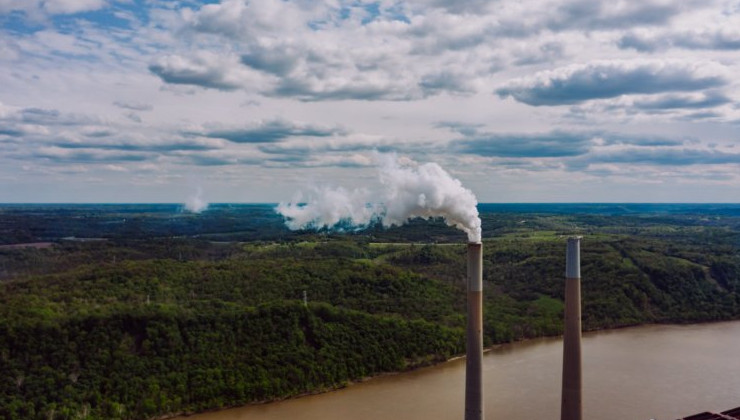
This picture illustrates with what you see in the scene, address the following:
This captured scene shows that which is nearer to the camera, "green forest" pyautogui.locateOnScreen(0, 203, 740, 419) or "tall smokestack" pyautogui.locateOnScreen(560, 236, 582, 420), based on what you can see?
"tall smokestack" pyautogui.locateOnScreen(560, 236, 582, 420)

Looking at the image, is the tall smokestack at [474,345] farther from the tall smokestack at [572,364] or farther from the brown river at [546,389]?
the brown river at [546,389]

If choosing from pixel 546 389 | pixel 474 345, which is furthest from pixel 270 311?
pixel 474 345

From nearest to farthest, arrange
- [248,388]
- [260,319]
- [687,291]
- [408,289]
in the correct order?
[248,388], [260,319], [408,289], [687,291]

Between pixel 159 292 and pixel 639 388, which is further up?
pixel 159 292

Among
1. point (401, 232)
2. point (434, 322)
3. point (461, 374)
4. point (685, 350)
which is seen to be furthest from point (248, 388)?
point (401, 232)

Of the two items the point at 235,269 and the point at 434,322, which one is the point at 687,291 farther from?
the point at 235,269

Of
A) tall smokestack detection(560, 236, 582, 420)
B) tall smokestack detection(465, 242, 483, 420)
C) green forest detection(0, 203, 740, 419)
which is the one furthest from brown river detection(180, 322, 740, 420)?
tall smokestack detection(465, 242, 483, 420)

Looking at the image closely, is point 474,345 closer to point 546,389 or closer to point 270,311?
point 546,389

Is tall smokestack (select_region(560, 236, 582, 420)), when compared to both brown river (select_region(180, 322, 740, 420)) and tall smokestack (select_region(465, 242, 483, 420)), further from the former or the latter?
brown river (select_region(180, 322, 740, 420))
